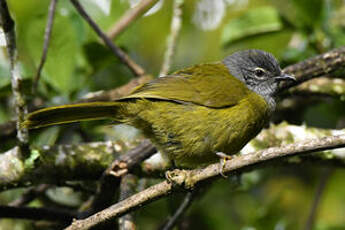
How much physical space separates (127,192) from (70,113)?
0.59 metres

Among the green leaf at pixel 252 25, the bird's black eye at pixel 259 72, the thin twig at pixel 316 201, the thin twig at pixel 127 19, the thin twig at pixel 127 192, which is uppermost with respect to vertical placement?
the thin twig at pixel 127 19

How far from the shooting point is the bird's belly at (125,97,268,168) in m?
2.99

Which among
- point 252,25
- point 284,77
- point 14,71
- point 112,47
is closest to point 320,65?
point 284,77

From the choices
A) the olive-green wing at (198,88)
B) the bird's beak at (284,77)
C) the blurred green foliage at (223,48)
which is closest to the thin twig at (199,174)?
the olive-green wing at (198,88)

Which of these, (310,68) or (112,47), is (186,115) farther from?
(310,68)

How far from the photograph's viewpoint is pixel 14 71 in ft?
8.13

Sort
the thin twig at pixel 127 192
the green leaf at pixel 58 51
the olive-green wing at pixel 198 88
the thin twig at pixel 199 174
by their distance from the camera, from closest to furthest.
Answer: the thin twig at pixel 199 174
the thin twig at pixel 127 192
the olive-green wing at pixel 198 88
the green leaf at pixel 58 51

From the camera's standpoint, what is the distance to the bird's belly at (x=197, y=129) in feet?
9.82

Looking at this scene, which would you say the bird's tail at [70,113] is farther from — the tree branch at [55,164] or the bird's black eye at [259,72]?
the bird's black eye at [259,72]

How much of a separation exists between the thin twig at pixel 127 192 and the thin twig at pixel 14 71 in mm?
587

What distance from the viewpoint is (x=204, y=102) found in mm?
3084

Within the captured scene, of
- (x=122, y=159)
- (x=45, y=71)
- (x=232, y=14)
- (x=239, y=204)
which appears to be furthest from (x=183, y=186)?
(x=232, y=14)

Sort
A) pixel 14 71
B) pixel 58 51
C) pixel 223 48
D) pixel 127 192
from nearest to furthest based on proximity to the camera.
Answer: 1. pixel 14 71
2. pixel 127 192
3. pixel 58 51
4. pixel 223 48

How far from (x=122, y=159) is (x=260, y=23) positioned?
1675 mm
